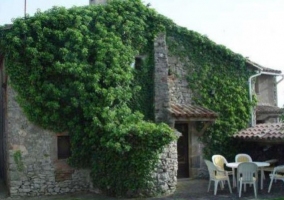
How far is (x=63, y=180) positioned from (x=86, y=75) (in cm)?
362

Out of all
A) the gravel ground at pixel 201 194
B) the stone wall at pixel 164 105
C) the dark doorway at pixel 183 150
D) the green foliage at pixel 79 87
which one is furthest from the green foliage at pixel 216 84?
the green foliage at pixel 79 87

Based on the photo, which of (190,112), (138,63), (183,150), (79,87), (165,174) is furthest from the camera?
(183,150)

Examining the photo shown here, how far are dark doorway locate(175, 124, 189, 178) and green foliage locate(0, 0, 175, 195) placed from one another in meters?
2.78

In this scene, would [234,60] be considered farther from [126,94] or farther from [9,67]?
[9,67]

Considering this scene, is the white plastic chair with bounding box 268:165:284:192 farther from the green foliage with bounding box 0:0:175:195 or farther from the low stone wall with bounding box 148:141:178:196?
the green foliage with bounding box 0:0:175:195

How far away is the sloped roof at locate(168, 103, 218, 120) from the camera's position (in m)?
14.9

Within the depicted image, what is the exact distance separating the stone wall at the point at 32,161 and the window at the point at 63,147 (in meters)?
0.21

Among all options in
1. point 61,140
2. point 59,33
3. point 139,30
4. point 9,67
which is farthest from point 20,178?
point 139,30

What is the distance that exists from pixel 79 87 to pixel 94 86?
19.0 inches

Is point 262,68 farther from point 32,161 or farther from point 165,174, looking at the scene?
point 32,161

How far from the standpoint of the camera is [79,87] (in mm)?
13547

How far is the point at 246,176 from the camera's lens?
12.6 metres

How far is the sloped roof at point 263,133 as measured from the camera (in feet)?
48.6

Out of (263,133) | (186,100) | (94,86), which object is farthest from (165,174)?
(263,133)
